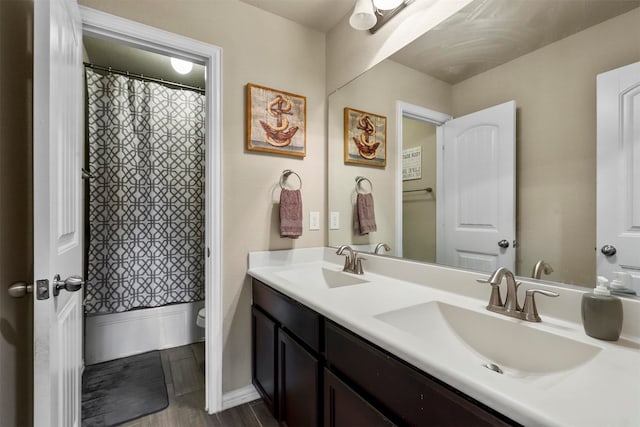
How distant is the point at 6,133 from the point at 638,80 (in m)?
1.89

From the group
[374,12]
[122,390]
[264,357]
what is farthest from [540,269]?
[122,390]

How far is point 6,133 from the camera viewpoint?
961mm

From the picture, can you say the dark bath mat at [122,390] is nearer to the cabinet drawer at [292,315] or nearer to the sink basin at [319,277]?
the cabinet drawer at [292,315]

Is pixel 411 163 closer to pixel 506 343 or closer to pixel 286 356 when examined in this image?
pixel 506 343

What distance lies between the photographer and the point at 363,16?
4.91ft

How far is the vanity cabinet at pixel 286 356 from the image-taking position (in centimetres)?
109

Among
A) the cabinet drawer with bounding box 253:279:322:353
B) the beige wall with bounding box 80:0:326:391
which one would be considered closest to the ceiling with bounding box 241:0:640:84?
the beige wall with bounding box 80:0:326:391

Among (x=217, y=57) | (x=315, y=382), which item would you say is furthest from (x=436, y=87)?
(x=315, y=382)

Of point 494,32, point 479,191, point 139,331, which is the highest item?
point 494,32

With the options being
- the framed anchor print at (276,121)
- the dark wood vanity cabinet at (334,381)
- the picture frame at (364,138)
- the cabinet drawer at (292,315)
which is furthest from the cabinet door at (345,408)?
the framed anchor print at (276,121)

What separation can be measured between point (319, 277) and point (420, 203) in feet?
2.38

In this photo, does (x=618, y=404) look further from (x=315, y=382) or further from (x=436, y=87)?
(x=436, y=87)

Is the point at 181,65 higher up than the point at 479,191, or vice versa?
the point at 181,65

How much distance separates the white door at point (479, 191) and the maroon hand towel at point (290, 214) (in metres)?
0.82
